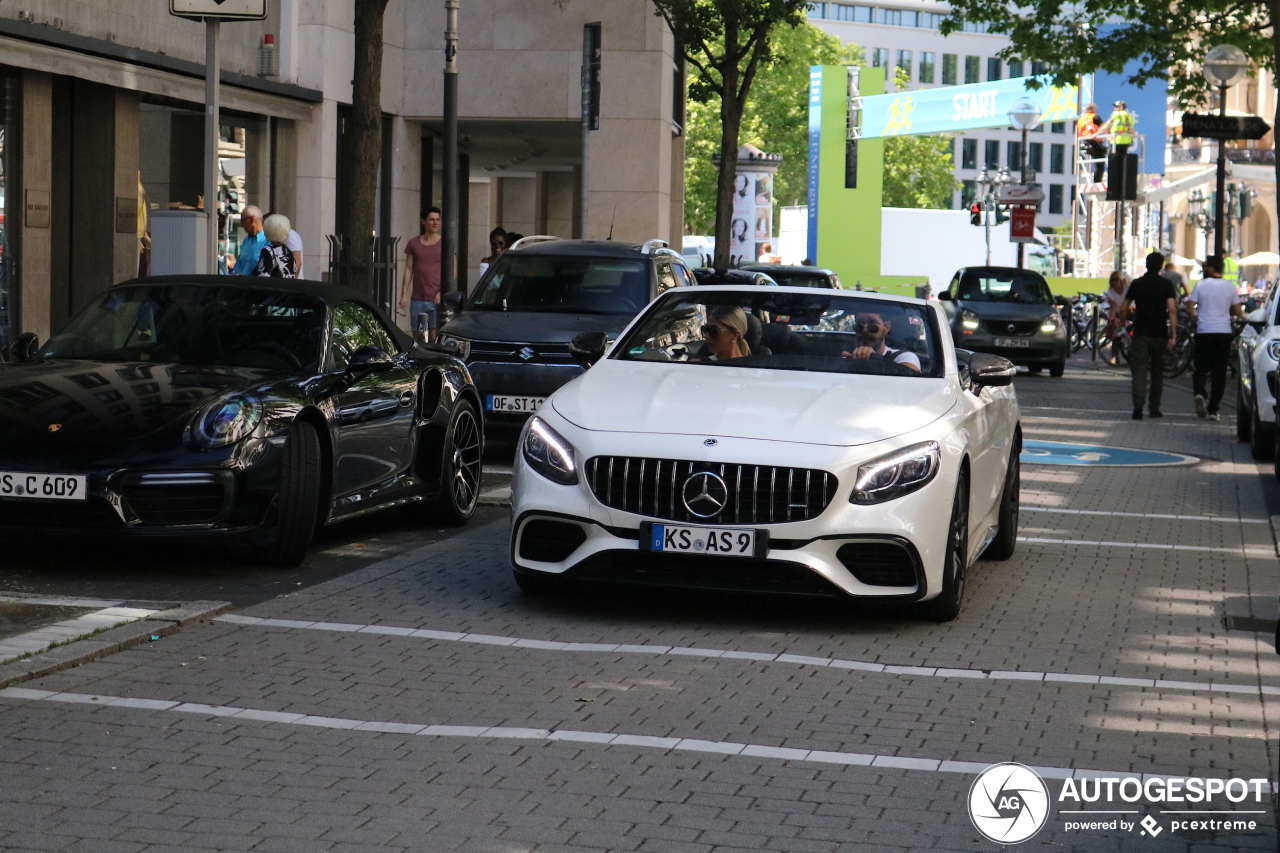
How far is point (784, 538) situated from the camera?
745 centimetres

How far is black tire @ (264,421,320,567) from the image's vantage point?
8.64 metres

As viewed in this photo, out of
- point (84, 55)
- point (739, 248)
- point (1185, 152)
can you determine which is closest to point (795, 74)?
point (1185, 152)

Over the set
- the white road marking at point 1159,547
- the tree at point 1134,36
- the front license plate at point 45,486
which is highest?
the tree at point 1134,36

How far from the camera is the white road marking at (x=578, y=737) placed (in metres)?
5.49

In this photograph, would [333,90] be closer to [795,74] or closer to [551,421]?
[551,421]

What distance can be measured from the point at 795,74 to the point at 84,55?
76.1 m

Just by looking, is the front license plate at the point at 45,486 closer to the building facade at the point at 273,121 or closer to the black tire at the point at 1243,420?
the building facade at the point at 273,121

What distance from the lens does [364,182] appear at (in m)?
15.4

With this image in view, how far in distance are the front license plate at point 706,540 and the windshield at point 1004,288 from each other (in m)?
24.7

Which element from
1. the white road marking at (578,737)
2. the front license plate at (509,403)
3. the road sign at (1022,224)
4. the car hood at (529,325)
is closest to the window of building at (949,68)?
the road sign at (1022,224)

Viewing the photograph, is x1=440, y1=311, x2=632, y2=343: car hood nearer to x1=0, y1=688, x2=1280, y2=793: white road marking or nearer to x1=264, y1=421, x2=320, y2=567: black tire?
x1=264, y1=421, x2=320, y2=567: black tire

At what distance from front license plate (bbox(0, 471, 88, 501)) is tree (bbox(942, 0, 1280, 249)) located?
75.8ft

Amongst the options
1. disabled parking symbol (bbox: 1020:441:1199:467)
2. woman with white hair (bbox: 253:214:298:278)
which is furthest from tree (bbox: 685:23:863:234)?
woman with white hair (bbox: 253:214:298:278)

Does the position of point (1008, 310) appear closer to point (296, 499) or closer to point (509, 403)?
point (509, 403)
